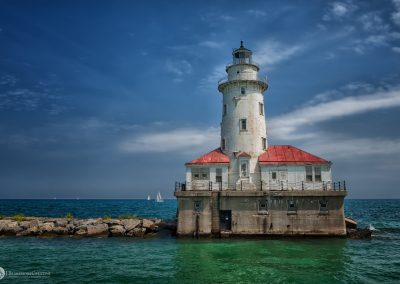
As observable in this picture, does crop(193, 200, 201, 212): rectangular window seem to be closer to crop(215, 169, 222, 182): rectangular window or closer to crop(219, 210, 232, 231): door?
crop(219, 210, 232, 231): door

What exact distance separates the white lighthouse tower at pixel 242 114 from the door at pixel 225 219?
3056 mm

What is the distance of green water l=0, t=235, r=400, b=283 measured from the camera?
61.5 ft

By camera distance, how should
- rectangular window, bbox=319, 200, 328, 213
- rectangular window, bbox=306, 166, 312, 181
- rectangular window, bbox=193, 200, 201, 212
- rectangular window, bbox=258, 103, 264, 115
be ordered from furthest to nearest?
1. rectangular window, bbox=258, 103, 264, 115
2. rectangular window, bbox=306, 166, 312, 181
3. rectangular window, bbox=193, 200, 201, 212
4. rectangular window, bbox=319, 200, 328, 213

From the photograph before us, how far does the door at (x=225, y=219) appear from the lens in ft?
98.5

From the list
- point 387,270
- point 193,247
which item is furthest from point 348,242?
point 193,247

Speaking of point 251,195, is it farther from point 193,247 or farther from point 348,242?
point 348,242

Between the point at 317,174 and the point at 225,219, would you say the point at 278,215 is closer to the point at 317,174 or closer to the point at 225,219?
the point at 225,219

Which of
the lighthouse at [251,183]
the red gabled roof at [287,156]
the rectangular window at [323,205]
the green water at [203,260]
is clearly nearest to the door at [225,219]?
the lighthouse at [251,183]

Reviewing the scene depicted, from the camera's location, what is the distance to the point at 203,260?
22312 millimetres

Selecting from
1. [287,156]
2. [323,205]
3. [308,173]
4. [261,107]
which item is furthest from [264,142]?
[323,205]

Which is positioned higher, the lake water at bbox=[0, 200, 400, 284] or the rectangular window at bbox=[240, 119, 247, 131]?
the rectangular window at bbox=[240, 119, 247, 131]

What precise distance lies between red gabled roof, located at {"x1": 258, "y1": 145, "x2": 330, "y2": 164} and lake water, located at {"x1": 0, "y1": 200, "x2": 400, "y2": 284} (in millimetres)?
7229

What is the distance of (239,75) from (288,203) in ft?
45.2

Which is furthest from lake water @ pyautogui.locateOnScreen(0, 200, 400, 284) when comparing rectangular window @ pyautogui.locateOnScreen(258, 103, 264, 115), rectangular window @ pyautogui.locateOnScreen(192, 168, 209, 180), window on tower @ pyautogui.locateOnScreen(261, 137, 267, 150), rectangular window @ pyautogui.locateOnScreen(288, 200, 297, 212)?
rectangular window @ pyautogui.locateOnScreen(258, 103, 264, 115)
